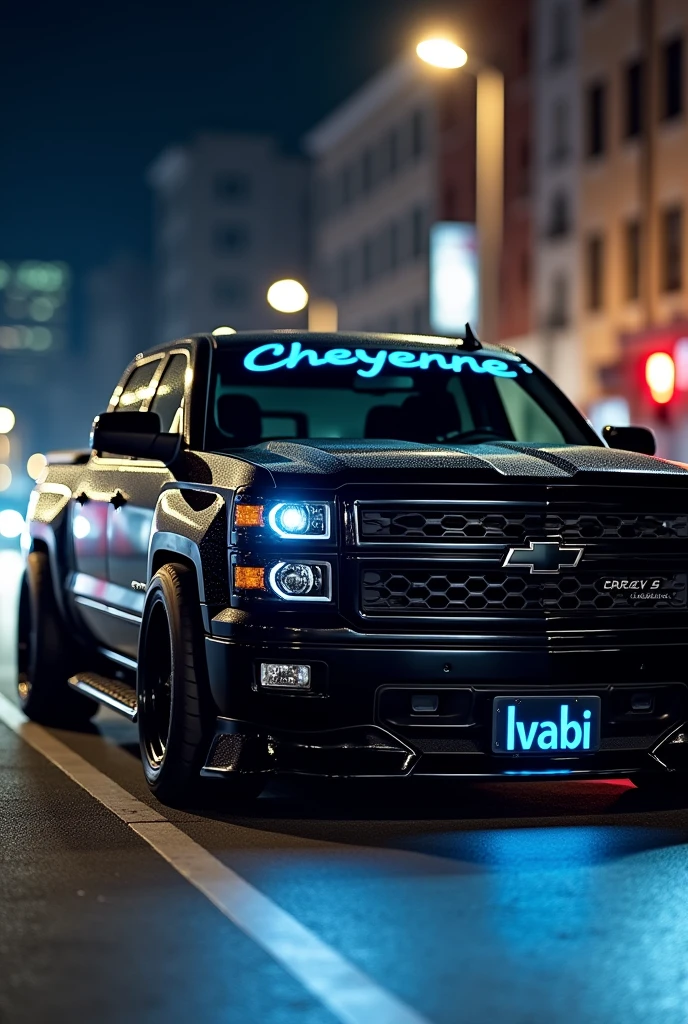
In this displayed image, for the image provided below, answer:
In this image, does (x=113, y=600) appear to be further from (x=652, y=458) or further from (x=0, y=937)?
(x=0, y=937)

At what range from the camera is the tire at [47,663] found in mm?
10570

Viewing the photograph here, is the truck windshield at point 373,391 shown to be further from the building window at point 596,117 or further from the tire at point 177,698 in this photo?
the building window at point 596,117

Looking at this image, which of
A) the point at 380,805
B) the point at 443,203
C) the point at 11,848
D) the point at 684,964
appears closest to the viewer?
the point at 684,964

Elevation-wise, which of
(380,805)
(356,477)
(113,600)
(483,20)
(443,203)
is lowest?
(380,805)

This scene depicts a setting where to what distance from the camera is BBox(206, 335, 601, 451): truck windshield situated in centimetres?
891

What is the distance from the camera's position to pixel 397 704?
707 cm

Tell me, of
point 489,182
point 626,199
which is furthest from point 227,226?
point 489,182

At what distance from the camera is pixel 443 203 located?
194ft

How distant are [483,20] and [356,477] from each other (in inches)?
1825

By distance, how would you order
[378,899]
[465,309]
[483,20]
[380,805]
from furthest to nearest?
[483,20]
[465,309]
[380,805]
[378,899]

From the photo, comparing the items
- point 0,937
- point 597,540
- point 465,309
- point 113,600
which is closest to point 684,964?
point 0,937

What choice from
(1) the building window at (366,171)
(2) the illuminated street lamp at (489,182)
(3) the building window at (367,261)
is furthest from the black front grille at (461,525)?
(1) the building window at (366,171)

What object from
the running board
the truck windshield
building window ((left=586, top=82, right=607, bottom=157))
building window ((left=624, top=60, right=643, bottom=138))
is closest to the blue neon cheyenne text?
the truck windshield

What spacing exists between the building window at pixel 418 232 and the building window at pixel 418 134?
1869mm
